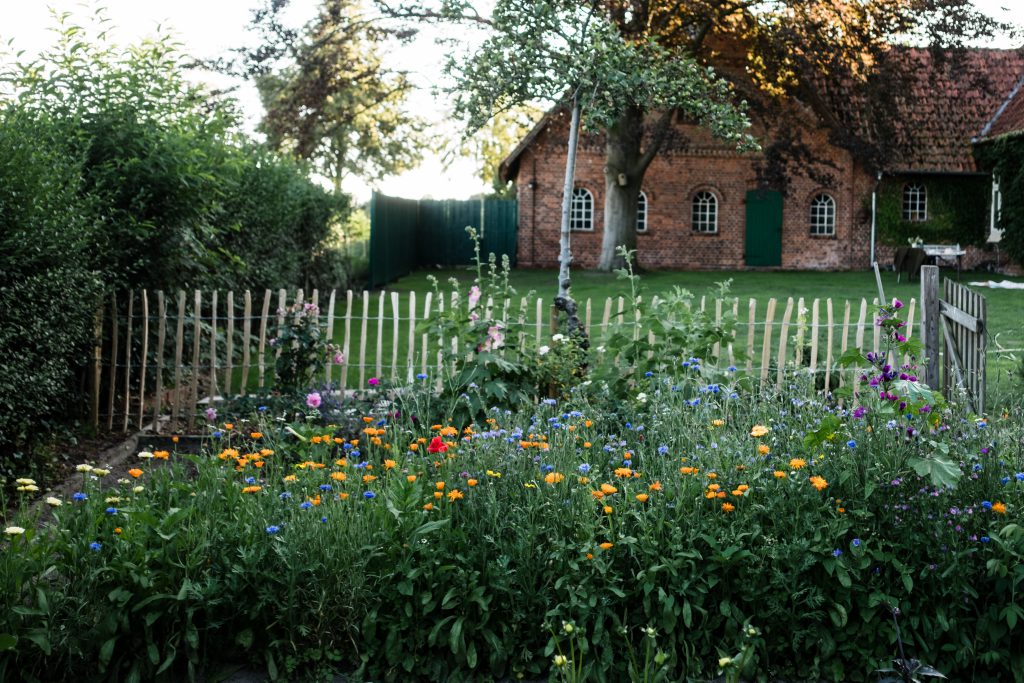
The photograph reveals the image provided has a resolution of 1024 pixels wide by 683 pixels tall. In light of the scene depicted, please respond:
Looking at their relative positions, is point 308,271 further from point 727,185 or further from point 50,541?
point 727,185

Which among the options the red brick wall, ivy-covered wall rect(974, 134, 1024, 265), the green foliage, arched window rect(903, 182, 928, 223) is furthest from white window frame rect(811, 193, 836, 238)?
the green foliage

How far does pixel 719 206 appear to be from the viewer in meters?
30.7

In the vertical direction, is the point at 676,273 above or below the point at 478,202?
below

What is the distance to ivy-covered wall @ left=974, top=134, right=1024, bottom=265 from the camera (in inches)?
973

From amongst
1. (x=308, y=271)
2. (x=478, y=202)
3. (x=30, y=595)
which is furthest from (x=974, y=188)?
(x=30, y=595)

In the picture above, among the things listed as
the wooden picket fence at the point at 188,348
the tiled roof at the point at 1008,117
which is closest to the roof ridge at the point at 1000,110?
the tiled roof at the point at 1008,117

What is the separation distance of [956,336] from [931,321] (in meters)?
0.54

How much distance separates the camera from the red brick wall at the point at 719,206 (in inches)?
1194

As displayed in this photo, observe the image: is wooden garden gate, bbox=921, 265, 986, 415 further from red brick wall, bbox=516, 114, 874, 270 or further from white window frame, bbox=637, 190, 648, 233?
white window frame, bbox=637, 190, 648, 233

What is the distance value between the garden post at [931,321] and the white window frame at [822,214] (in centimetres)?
2359

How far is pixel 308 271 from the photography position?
16.2 metres

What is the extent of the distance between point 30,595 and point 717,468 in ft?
8.65

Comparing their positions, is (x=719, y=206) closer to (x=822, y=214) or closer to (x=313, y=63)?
(x=822, y=214)

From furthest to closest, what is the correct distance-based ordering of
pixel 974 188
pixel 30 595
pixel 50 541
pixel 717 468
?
pixel 974 188 → pixel 717 468 → pixel 50 541 → pixel 30 595
